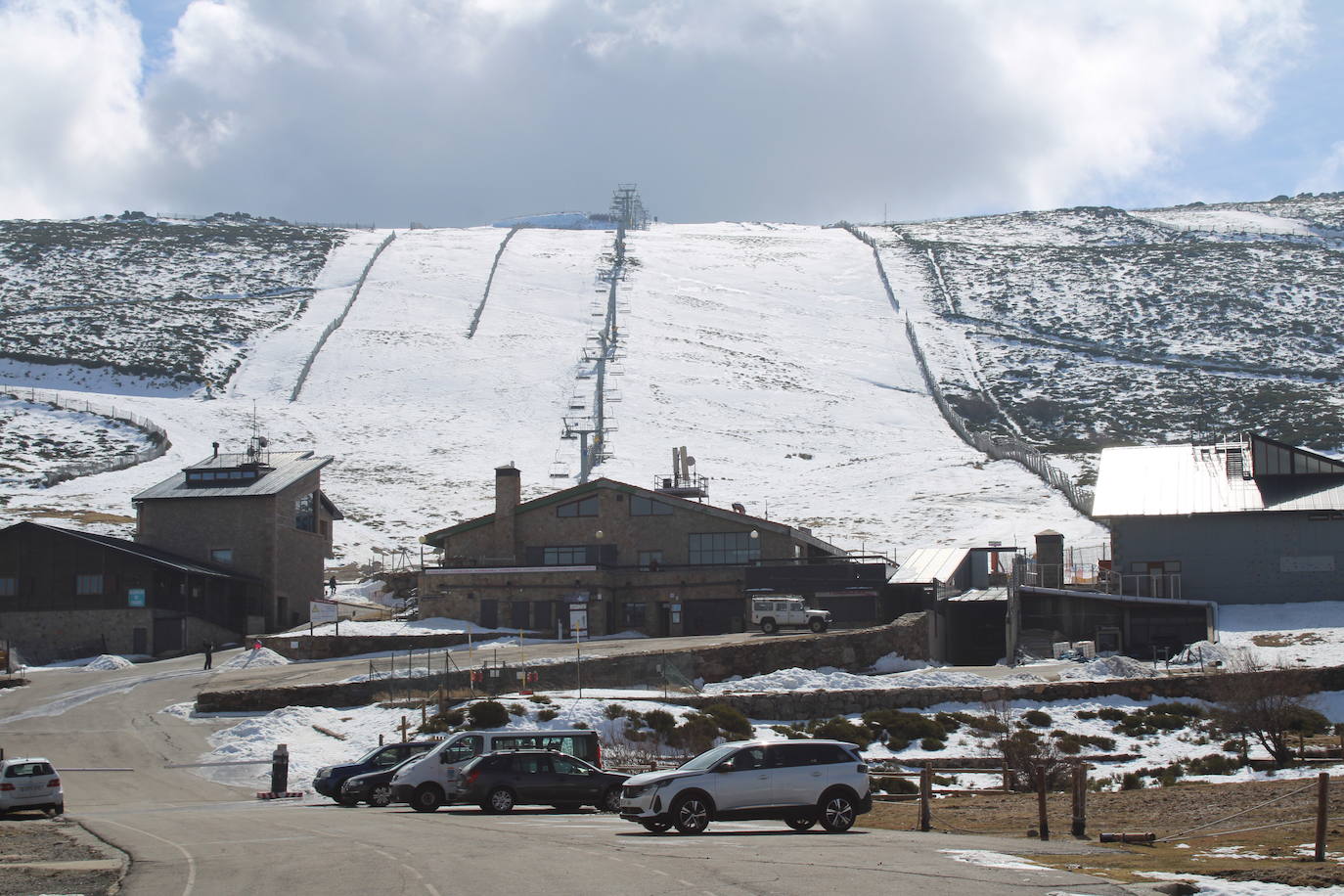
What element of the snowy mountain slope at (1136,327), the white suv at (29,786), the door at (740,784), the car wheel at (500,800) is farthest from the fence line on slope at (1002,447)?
the white suv at (29,786)

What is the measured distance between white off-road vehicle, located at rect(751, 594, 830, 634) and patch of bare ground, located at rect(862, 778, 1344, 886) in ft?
64.5

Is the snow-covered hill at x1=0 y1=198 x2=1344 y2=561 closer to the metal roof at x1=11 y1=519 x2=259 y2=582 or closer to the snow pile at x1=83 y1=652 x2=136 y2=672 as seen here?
the metal roof at x1=11 y1=519 x2=259 y2=582

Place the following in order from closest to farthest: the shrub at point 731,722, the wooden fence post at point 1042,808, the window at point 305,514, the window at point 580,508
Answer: the wooden fence post at point 1042,808, the shrub at point 731,722, the window at point 580,508, the window at point 305,514

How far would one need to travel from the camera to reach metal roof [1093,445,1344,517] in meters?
46.6

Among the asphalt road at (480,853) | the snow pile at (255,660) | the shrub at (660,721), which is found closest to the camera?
the asphalt road at (480,853)

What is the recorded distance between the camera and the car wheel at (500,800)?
2431cm

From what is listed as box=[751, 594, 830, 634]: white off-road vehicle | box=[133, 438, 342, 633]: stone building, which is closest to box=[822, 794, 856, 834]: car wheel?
box=[751, 594, 830, 634]: white off-road vehicle

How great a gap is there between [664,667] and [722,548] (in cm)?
1450

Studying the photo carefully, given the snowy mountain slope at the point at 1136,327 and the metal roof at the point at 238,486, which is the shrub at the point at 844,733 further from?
the snowy mountain slope at the point at 1136,327

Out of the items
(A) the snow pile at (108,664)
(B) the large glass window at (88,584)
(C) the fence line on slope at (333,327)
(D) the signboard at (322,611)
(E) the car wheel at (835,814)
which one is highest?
(C) the fence line on slope at (333,327)

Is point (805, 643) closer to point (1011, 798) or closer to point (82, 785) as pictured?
point (1011, 798)

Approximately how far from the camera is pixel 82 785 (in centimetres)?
2969

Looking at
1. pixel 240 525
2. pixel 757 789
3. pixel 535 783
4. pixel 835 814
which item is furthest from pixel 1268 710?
pixel 240 525

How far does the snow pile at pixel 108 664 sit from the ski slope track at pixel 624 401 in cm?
2071
